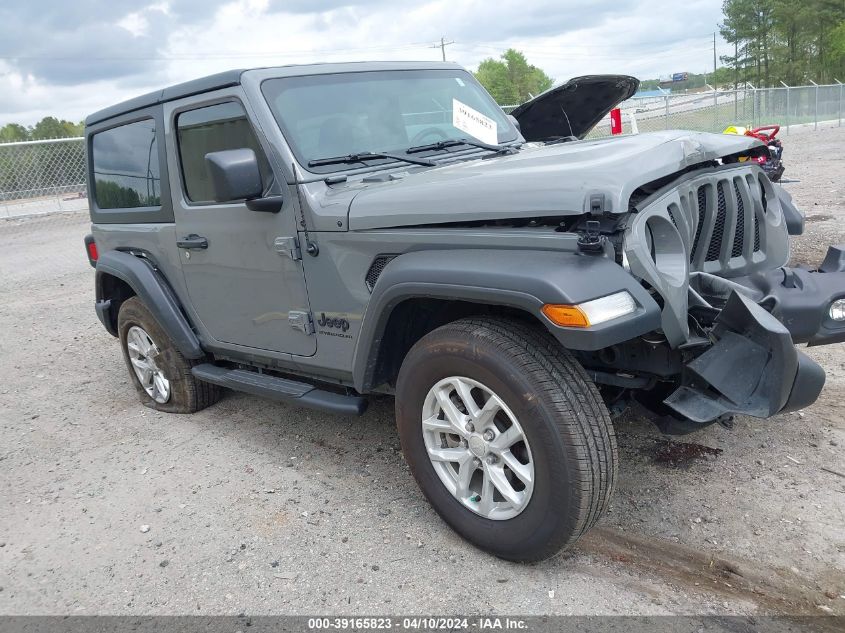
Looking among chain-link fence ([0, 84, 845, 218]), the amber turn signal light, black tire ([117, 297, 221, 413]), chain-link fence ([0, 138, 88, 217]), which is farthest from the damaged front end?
chain-link fence ([0, 138, 88, 217])

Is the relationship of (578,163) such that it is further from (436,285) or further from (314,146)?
(314,146)

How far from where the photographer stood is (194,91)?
3.89 meters

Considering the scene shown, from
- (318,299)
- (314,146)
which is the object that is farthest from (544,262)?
(314,146)

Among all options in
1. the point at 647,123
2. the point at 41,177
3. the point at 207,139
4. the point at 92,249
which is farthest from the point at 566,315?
the point at 647,123

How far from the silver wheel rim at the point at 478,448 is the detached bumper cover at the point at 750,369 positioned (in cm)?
63

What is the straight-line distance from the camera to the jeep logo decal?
10.9ft

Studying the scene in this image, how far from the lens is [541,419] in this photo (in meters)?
2.51

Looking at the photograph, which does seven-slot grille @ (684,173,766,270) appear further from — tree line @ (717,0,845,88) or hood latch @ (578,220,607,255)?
tree line @ (717,0,845,88)

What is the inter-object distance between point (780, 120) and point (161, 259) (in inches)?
1074

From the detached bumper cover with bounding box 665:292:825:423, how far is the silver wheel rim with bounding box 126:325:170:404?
11.5 feet

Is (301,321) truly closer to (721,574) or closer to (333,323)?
(333,323)

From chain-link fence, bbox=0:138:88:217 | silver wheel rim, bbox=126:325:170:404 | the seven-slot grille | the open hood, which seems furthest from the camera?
chain-link fence, bbox=0:138:88:217

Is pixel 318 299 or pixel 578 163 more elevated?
pixel 578 163

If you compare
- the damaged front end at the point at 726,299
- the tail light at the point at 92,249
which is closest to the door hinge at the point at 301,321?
the damaged front end at the point at 726,299
